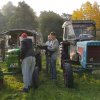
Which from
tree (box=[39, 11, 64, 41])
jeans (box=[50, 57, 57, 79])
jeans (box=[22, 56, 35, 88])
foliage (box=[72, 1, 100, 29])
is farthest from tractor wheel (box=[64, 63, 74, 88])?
tree (box=[39, 11, 64, 41])

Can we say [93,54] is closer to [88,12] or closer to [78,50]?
[78,50]

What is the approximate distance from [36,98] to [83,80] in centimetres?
396

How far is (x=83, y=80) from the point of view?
14844 mm

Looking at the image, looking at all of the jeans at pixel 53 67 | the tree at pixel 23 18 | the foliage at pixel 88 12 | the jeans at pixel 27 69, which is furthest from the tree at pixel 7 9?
the jeans at pixel 27 69

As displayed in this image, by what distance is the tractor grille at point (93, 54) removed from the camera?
13.9 metres

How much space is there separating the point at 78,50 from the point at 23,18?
5118 centimetres

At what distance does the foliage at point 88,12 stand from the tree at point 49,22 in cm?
1125

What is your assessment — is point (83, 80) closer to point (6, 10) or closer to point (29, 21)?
point (29, 21)

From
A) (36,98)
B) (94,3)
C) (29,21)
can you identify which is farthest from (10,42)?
(29,21)

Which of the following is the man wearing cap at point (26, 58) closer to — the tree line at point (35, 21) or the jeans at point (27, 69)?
the jeans at point (27, 69)

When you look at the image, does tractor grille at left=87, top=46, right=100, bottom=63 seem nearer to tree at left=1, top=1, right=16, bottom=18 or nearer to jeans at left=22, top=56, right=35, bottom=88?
jeans at left=22, top=56, right=35, bottom=88

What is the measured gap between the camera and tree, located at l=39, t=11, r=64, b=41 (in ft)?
198

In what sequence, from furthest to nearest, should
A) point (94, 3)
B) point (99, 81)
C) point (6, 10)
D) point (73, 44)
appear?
point (6, 10) → point (94, 3) → point (73, 44) → point (99, 81)

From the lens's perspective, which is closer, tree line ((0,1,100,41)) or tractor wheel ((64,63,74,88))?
tractor wheel ((64,63,74,88))
